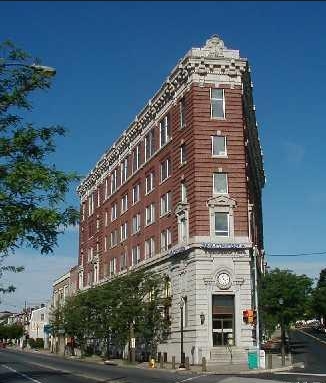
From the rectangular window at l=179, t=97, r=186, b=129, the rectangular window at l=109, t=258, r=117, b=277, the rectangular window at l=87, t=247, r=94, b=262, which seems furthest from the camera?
the rectangular window at l=87, t=247, r=94, b=262

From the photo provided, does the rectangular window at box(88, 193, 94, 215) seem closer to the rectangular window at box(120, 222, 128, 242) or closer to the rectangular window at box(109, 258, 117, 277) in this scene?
the rectangular window at box(109, 258, 117, 277)

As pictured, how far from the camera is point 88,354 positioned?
81000 mm

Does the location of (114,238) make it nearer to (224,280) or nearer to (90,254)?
(90,254)

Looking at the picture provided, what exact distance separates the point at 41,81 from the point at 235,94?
39.8m

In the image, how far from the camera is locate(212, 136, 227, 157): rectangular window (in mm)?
55406

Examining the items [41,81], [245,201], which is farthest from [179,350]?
[41,81]

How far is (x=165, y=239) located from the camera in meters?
61.4

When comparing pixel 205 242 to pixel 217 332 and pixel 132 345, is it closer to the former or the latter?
pixel 217 332

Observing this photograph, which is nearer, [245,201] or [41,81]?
[41,81]

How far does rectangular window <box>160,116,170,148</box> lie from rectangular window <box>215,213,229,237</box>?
11089 millimetres

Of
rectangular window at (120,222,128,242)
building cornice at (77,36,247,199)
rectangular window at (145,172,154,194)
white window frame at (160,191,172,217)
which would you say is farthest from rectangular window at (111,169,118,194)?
white window frame at (160,191,172,217)

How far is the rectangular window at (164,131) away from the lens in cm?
6224

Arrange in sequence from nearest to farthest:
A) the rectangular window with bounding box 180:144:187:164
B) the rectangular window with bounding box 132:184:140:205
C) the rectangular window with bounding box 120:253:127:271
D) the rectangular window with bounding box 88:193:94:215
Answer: the rectangular window with bounding box 180:144:187:164 → the rectangular window with bounding box 132:184:140:205 → the rectangular window with bounding box 120:253:127:271 → the rectangular window with bounding box 88:193:94:215

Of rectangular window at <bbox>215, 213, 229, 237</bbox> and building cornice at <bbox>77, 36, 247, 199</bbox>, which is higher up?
building cornice at <bbox>77, 36, 247, 199</bbox>
